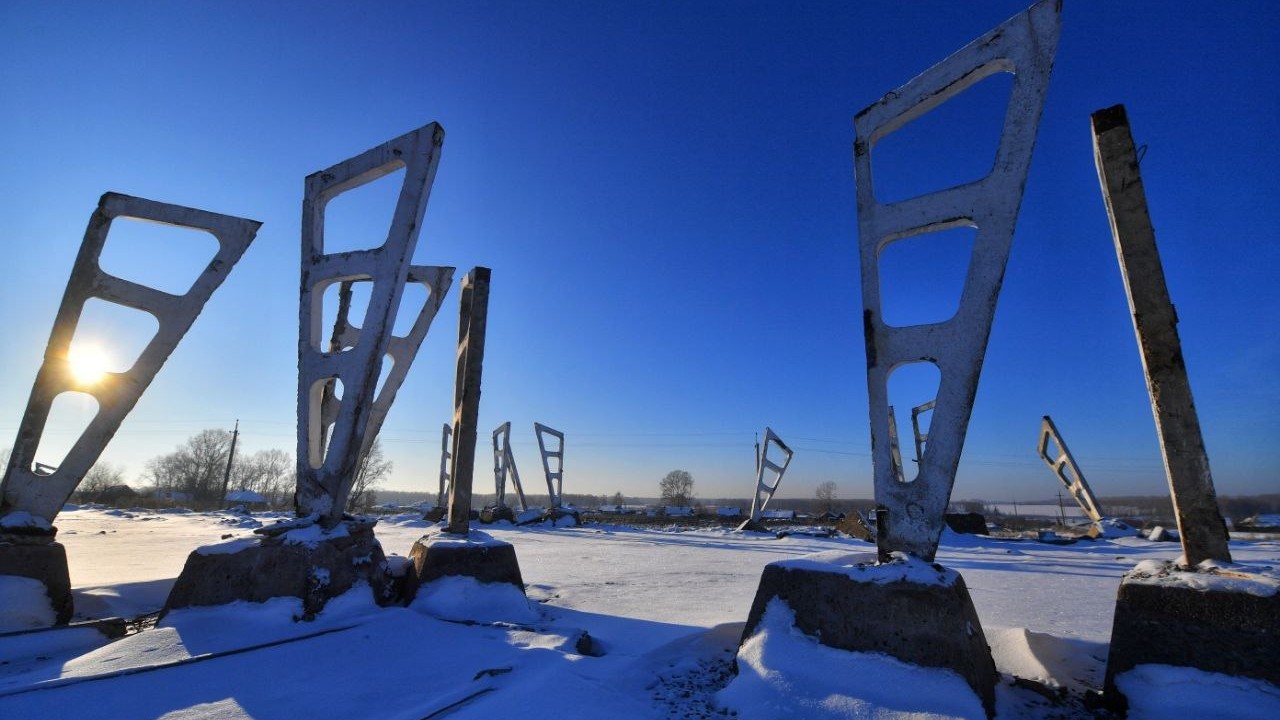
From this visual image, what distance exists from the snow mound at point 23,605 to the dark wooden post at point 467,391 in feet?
10.0

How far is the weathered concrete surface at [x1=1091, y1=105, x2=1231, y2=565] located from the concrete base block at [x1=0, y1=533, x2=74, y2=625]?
25.5 feet

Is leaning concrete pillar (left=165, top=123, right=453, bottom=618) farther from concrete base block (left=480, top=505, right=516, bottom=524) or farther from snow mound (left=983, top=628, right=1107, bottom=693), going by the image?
concrete base block (left=480, top=505, right=516, bottom=524)

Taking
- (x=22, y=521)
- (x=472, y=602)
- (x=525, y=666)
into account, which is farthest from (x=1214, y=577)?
(x=22, y=521)

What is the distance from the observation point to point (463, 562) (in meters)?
4.92

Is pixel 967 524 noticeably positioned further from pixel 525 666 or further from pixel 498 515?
pixel 525 666

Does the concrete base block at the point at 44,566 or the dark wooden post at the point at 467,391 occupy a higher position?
the dark wooden post at the point at 467,391

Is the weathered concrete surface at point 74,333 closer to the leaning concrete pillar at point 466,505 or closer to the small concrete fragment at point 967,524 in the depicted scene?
the leaning concrete pillar at point 466,505

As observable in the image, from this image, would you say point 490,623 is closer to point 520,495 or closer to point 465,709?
point 465,709

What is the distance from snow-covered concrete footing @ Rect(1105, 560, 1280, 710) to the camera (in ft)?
8.00

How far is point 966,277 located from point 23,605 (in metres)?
7.35

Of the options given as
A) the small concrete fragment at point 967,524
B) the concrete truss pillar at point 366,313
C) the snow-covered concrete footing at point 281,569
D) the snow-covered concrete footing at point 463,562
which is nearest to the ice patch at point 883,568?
the snow-covered concrete footing at point 463,562

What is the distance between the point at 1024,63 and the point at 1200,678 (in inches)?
147

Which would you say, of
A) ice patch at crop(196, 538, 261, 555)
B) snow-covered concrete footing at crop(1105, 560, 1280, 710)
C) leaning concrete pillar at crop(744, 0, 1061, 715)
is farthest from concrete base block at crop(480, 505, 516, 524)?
snow-covered concrete footing at crop(1105, 560, 1280, 710)

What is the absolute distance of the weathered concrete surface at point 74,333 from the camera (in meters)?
5.09
